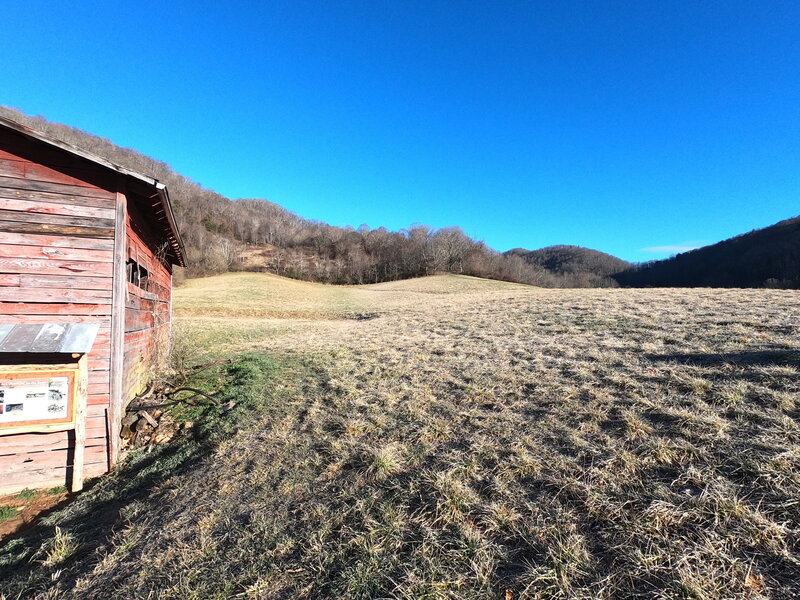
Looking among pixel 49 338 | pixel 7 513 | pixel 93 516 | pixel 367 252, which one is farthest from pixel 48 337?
pixel 367 252

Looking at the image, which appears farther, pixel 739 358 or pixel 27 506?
pixel 739 358

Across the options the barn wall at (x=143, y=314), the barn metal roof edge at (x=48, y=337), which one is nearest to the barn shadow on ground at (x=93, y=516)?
the barn wall at (x=143, y=314)

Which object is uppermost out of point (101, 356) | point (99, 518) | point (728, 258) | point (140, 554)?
point (728, 258)

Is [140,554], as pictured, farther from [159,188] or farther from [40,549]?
[159,188]

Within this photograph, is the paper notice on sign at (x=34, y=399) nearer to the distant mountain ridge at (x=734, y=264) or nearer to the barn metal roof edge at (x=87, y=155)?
the barn metal roof edge at (x=87, y=155)

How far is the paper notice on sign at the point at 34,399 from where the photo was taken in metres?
4.62

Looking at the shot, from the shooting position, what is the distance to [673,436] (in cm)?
405

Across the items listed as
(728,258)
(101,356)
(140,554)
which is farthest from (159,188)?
(728,258)

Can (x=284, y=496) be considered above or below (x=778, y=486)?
below

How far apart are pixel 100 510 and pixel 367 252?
287ft

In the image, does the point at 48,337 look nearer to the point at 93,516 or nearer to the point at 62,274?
the point at 62,274

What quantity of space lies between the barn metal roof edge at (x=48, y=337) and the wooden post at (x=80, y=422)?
32cm

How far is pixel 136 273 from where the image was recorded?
7.42 metres

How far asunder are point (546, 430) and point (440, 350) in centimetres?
537
